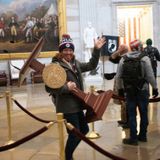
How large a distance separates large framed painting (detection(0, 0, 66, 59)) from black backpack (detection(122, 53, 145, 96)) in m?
14.3

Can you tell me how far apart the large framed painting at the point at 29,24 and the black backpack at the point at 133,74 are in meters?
14.3

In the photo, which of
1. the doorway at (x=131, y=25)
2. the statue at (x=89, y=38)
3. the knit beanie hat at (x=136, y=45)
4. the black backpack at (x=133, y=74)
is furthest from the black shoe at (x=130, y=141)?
the doorway at (x=131, y=25)

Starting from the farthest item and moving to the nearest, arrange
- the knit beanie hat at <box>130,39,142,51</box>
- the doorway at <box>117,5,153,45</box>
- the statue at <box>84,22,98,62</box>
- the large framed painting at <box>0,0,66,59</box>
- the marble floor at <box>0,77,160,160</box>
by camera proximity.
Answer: the doorway at <box>117,5,153,45</box>
the large framed painting at <box>0,0,66,59</box>
the statue at <box>84,22,98,62</box>
the knit beanie hat at <box>130,39,142,51</box>
the marble floor at <box>0,77,160,160</box>

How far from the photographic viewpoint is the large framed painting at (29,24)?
20266mm

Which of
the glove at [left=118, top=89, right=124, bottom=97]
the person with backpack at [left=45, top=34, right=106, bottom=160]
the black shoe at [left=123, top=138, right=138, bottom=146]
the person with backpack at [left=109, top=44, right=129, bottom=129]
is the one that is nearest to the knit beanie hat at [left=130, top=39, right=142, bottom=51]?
the person with backpack at [left=109, top=44, right=129, bottom=129]

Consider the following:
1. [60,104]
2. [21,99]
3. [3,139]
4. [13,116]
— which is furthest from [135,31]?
[60,104]

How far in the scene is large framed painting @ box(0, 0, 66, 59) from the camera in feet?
66.5

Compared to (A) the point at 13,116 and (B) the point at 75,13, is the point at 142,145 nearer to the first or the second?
(A) the point at 13,116

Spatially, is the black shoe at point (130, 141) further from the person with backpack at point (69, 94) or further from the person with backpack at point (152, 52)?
the person with backpack at point (152, 52)

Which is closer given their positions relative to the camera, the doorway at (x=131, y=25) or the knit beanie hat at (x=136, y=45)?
the knit beanie hat at (x=136, y=45)

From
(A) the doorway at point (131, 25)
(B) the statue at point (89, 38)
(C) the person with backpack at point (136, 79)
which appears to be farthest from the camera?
(A) the doorway at point (131, 25)

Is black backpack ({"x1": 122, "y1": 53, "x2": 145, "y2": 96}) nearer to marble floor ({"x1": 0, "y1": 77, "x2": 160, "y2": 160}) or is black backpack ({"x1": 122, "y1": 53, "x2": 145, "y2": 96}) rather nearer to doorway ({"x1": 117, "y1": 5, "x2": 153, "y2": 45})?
marble floor ({"x1": 0, "y1": 77, "x2": 160, "y2": 160})

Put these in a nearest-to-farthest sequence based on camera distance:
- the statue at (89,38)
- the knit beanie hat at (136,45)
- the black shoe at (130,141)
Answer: the knit beanie hat at (136,45) < the black shoe at (130,141) < the statue at (89,38)

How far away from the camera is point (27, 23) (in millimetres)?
20656
